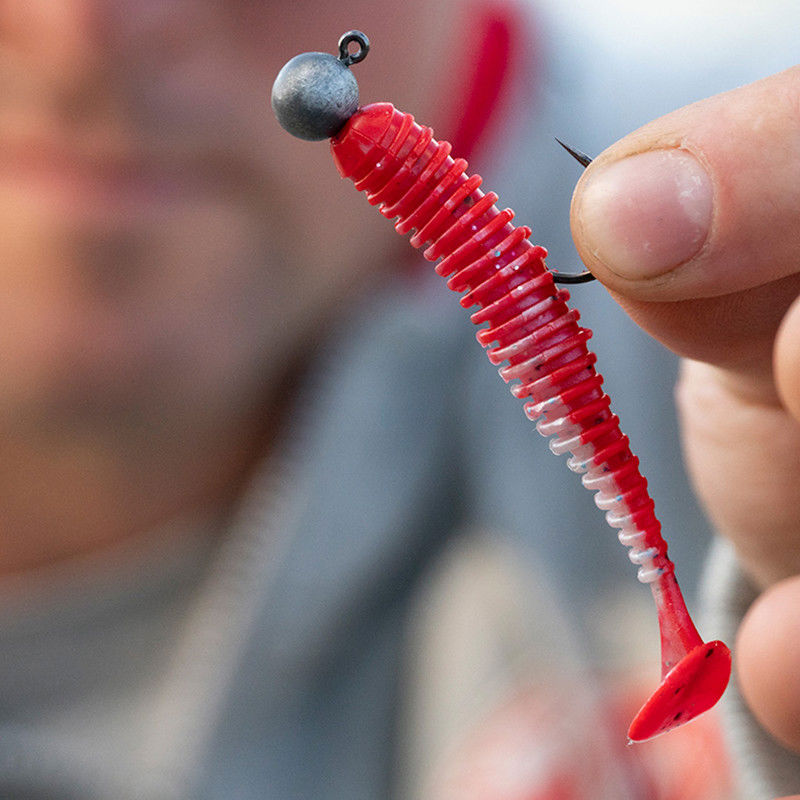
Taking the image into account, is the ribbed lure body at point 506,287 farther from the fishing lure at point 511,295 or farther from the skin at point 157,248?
the skin at point 157,248

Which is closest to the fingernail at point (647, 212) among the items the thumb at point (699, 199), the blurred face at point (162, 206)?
the thumb at point (699, 199)

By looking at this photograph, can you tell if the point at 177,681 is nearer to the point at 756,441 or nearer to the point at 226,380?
the point at 226,380

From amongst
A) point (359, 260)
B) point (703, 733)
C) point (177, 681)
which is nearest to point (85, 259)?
point (359, 260)

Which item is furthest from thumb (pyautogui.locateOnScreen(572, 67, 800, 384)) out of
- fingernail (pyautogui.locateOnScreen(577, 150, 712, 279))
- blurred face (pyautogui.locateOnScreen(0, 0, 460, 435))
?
blurred face (pyautogui.locateOnScreen(0, 0, 460, 435))

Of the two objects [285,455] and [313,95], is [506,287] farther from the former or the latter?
[285,455]

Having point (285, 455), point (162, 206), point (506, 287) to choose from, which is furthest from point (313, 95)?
point (285, 455)

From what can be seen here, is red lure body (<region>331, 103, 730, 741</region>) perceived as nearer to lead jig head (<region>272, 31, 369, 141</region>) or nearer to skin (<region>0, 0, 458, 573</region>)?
lead jig head (<region>272, 31, 369, 141</region>)
